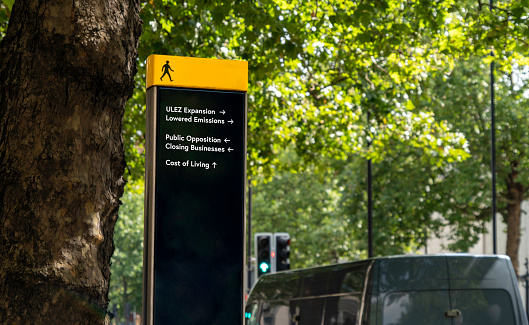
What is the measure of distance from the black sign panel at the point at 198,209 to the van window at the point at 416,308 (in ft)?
14.5

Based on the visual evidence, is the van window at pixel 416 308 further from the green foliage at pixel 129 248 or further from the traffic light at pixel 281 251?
the green foliage at pixel 129 248

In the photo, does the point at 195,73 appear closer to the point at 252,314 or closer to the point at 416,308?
the point at 416,308

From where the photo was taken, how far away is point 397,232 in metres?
26.5

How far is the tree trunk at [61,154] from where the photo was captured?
10.9ft

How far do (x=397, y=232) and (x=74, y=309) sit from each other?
23.7m

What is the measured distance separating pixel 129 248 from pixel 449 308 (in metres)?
38.8

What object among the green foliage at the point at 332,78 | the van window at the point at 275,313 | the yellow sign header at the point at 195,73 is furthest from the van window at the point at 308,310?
the yellow sign header at the point at 195,73

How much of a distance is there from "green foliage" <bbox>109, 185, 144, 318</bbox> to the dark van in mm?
35550

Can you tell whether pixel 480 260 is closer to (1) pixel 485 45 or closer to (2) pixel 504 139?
(1) pixel 485 45

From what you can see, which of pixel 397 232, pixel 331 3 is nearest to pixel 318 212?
pixel 397 232

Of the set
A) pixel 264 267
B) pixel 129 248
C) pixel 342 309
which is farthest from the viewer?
pixel 129 248

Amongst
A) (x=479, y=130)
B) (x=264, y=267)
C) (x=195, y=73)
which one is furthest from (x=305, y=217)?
(x=195, y=73)

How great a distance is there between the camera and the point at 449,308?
7.80m

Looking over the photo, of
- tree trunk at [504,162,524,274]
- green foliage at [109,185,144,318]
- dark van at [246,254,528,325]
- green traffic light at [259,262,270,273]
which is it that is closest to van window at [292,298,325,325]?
dark van at [246,254,528,325]
